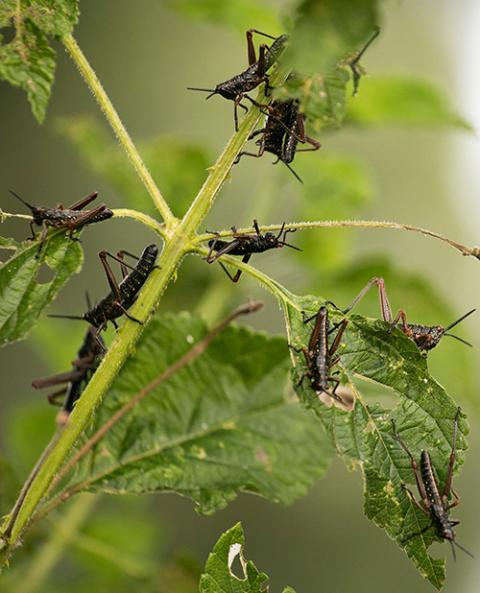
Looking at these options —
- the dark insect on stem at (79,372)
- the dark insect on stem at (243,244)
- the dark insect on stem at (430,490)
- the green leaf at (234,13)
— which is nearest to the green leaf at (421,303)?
the green leaf at (234,13)

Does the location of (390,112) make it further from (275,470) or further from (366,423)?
(366,423)

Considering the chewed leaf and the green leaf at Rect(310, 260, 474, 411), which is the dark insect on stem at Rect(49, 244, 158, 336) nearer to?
the chewed leaf

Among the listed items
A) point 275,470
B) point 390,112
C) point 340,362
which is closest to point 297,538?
point 390,112

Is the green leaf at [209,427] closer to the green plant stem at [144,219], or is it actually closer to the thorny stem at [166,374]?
the thorny stem at [166,374]

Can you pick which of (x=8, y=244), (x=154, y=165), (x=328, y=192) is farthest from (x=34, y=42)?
(x=328, y=192)

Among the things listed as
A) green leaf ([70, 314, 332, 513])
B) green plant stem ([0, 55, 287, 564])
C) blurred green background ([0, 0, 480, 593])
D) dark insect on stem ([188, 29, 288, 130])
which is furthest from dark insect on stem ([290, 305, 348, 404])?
blurred green background ([0, 0, 480, 593])

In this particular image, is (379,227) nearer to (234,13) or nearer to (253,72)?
(253,72)

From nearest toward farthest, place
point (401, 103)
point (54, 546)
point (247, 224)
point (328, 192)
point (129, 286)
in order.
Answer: point (129, 286)
point (54, 546)
point (401, 103)
point (328, 192)
point (247, 224)
